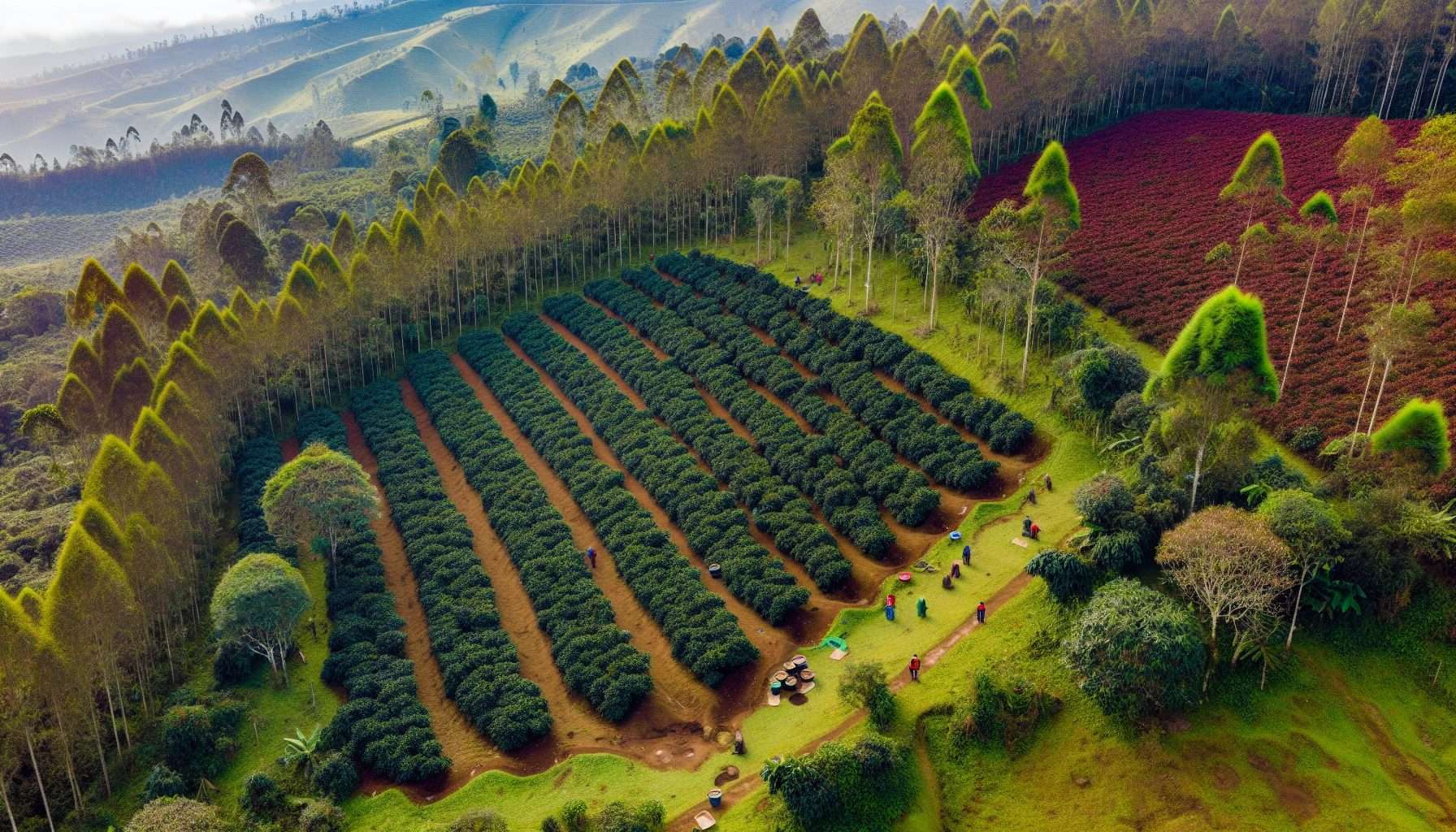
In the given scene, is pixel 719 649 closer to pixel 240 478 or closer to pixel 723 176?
pixel 240 478

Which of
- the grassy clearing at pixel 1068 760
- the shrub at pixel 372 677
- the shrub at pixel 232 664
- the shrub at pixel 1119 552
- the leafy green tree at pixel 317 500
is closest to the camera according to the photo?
the grassy clearing at pixel 1068 760

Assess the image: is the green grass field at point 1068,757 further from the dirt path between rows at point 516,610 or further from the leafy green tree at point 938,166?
the leafy green tree at point 938,166

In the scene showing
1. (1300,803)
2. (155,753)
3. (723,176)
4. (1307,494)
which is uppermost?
(723,176)

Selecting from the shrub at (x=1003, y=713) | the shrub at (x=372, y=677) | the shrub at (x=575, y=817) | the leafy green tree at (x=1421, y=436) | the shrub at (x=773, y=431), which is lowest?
the shrub at (x=372, y=677)

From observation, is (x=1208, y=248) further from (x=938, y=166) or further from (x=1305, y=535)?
(x=1305, y=535)

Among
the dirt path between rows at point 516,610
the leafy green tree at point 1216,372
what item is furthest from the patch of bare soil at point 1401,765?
the dirt path between rows at point 516,610

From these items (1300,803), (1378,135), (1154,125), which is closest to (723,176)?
(1154,125)
